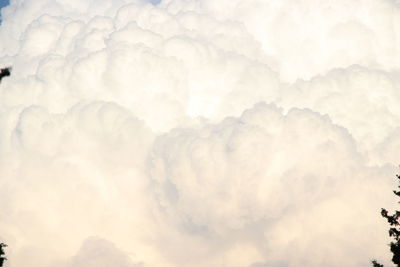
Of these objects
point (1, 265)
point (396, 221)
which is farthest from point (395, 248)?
point (1, 265)

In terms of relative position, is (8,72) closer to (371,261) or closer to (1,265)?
(371,261)

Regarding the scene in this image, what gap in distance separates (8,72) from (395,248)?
3533cm

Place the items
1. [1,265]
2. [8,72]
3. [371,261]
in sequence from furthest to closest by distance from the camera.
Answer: [1,265] < [371,261] < [8,72]

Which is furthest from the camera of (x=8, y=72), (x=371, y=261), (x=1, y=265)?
(x=1, y=265)

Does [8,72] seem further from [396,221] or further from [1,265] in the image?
[1,265]

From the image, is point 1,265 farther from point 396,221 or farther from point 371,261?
point 396,221

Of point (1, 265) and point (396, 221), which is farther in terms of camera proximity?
point (1, 265)

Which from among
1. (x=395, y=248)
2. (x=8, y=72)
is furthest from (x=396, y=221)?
(x=8, y=72)

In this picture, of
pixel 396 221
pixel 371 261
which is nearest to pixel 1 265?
pixel 371 261

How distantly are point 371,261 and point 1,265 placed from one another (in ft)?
120

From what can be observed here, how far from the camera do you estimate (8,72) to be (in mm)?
12914

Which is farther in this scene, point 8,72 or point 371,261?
point 371,261

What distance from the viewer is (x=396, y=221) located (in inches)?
1486

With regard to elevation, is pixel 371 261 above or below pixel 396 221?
below
